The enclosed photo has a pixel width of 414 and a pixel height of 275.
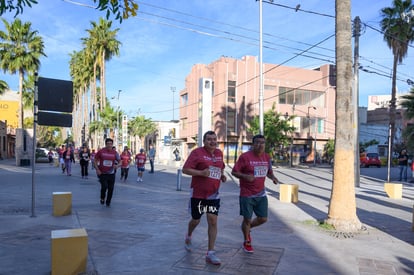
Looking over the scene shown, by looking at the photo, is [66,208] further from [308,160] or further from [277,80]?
[308,160]

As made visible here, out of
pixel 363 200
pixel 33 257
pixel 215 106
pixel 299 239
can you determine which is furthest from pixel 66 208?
pixel 215 106

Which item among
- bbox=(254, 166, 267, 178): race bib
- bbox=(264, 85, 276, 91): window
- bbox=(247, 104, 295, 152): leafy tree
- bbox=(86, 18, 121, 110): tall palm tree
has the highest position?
bbox=(86, 18, 121, 110): tall palm tree

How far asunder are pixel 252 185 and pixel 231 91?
38.4m

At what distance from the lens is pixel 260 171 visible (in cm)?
584

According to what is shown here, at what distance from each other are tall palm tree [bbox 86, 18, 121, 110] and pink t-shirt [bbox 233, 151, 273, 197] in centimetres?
3518

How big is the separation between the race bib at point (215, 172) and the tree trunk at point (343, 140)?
3443mm

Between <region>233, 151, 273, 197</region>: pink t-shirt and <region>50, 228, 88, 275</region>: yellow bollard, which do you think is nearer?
<region>50, 228, 88, 275</region>: yellow bollard

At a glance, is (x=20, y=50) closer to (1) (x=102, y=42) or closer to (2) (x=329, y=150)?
(1) (x=102, y=42)

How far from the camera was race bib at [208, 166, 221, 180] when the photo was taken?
532 centimetres

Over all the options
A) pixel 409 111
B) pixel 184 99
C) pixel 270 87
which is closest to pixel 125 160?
pixel 409 111

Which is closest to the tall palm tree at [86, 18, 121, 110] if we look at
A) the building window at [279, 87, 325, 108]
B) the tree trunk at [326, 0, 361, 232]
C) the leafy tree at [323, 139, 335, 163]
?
the building window at [279, 87, 325, 108]

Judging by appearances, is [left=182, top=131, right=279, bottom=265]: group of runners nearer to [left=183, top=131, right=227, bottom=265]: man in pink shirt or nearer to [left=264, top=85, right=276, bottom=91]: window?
[left=183, top=131, right=227, bottom=265]: man in pink shirt

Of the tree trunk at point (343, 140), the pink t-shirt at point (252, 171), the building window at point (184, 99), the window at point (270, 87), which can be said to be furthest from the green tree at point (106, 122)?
the pink t-shirt at point (252, 171)

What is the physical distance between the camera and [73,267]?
4594mm
